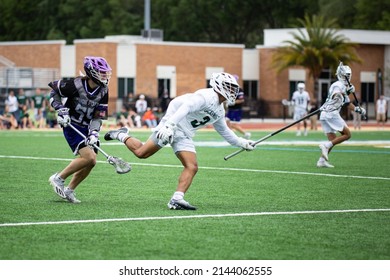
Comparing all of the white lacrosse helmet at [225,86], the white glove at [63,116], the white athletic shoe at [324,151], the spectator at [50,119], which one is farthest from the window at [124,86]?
the white lacrosse helmet at [225,86]

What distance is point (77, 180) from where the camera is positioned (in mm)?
13922

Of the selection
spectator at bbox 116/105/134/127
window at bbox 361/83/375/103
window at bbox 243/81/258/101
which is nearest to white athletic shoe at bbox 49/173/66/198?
spectator at bbox 116/105/134/127

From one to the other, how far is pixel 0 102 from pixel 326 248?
48272 mm

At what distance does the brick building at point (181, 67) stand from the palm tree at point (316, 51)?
1962 millimetres

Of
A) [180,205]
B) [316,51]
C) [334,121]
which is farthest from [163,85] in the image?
[180,205]

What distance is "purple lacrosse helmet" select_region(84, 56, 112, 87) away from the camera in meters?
13.3

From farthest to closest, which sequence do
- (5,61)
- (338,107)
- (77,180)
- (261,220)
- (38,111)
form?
(5,61), (38,111), (338,107), (77,180), (261,220)

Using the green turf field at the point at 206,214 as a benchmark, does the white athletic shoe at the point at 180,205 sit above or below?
above

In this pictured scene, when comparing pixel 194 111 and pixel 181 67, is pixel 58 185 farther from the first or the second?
pixel 181 67

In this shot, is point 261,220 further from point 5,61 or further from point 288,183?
point 5,61

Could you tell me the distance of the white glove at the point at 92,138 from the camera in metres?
13.5

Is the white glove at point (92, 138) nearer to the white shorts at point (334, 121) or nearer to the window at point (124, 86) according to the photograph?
the white shorts at point (334, 121)

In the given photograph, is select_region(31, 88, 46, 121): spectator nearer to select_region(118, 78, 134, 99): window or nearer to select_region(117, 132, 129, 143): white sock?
select_region(118, 78, 134, 99): window

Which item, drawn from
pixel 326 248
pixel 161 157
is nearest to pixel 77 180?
pixel 326 248
